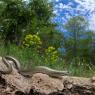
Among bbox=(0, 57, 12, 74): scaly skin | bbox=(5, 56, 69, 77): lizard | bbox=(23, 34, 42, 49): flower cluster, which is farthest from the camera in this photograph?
bbox=(23, 34, 42, 49): flower cluster

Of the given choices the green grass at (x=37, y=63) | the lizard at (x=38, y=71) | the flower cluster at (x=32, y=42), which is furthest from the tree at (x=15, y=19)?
the lizard at (x=38, y=71)

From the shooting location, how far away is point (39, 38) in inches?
440

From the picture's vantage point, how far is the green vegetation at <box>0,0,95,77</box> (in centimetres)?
816

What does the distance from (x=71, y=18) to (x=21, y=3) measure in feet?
43.9

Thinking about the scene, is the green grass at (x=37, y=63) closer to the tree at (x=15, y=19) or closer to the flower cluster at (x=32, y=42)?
the flower cluster at (x=32, y=42)

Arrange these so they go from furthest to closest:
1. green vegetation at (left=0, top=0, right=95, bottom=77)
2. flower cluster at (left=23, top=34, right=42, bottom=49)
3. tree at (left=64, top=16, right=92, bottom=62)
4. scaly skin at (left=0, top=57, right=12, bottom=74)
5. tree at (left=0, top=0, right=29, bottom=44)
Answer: tree at (left=64, top=16, right=92, bottom=62) → tree at (left=0, top=0, right=29, bottom=44) → flower cluster at (left=23, top=34, right=42, bottom=49) → green vegetation at (left=0, top=0, right=95, bottom=77) → scaly skin at (left=0, top=57, right=12, bottom=74)

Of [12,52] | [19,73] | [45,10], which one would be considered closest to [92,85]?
[19,73]

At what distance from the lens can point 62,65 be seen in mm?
8133

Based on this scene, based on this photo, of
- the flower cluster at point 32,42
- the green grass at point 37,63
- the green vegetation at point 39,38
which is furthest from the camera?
the flower cluster at point 32,42

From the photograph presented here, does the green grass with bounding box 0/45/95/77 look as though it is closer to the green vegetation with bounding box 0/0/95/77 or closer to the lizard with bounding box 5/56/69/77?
the green vegetation with bounding box 0/0/95/77

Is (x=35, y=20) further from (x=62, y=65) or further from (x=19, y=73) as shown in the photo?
(x=19, y=73)

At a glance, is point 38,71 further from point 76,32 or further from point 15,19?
point 76,32

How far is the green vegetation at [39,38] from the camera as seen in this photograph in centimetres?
816

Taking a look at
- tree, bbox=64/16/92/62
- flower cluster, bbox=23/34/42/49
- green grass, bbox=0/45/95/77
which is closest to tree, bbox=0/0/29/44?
flower cluster, bbox=23/34/42/49
